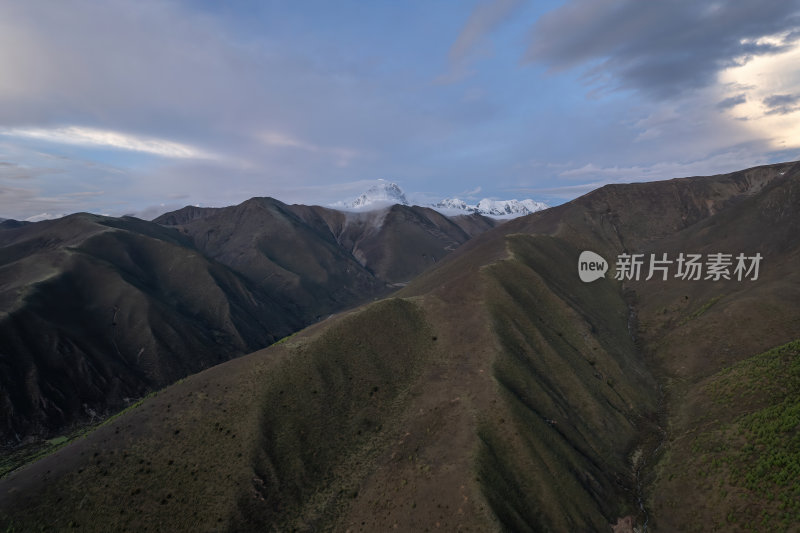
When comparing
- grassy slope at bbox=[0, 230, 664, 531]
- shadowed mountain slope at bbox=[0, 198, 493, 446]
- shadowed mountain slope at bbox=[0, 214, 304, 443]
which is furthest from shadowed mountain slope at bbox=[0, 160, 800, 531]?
shadowed mountain slope at bbox=[0, 198, 493, 446]

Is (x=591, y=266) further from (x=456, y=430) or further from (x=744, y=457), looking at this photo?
(x=456, y=430)

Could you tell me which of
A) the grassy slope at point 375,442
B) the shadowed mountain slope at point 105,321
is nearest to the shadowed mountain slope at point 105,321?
the shadowed mountain slope at point 105,321

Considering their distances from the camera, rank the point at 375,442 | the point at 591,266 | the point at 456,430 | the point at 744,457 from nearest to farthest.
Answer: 1. the point at 744,457
2. the point at 456,430
3. the point at 375,442
4. the point at 591,266

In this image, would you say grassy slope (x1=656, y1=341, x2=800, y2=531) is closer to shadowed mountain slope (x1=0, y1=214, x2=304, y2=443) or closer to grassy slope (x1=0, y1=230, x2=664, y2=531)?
grassy slope (x1=0, y1=230, x2=664, y2=531)

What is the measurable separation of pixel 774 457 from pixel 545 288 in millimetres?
48224

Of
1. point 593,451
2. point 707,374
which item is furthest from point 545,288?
point 593,451

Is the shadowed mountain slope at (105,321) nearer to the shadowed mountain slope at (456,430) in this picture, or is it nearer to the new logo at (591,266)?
the shadowed mountain slope at (456,430)

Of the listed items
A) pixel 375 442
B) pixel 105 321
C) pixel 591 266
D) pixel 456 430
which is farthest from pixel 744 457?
pixel 105 321

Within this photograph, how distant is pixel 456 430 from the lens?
45188mm

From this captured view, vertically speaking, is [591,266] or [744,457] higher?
[591,266]

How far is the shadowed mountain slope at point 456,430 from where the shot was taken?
37469mm

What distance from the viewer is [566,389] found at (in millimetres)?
59906

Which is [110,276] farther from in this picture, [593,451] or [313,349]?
[593,451]

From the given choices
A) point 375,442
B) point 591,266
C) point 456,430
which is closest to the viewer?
point 456,430
